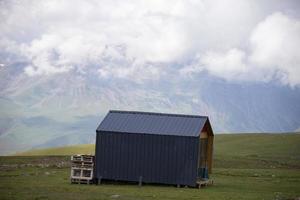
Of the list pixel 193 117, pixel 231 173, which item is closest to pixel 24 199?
pixel 193 117

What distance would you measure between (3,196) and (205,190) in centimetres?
1505

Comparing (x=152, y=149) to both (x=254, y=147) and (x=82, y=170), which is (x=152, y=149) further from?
(x=254, y=147)

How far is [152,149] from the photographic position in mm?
47500

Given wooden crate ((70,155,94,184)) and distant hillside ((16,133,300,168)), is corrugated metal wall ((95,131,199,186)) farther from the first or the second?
distant hillside ((16,133,300,168))

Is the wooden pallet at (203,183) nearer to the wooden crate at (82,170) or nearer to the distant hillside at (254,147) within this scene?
the wooden crate at (82,170)

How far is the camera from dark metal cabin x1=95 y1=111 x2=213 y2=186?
154ft

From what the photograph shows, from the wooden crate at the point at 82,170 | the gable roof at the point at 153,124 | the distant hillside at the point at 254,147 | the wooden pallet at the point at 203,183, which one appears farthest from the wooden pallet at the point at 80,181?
the distant hillside at the point at 254,147

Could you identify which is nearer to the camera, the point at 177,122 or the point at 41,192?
the point at 41,192

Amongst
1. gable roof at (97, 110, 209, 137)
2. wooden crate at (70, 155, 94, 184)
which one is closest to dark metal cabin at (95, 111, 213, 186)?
gable roof at (97, 110, 209, 137)

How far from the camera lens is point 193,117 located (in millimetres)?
49094

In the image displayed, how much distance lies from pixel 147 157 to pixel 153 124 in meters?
2.71

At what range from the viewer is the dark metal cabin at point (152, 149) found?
4700 cm

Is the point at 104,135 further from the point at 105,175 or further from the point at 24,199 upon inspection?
the point at 24,199

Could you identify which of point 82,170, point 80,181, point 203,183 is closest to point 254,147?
point 203,183
